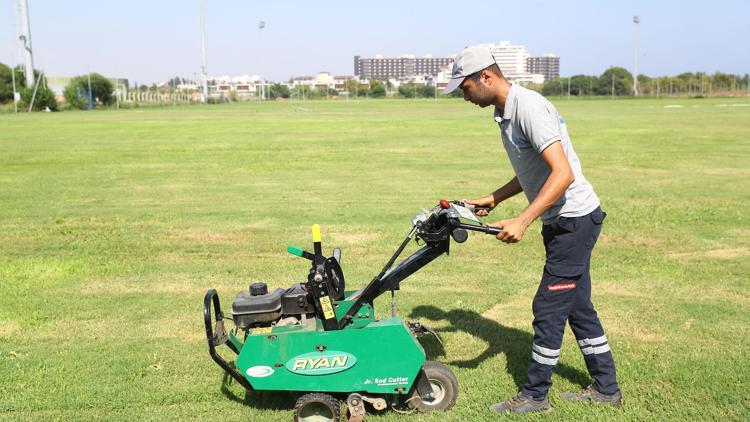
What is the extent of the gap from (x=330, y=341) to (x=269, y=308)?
1.42 ft

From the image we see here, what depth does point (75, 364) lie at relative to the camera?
5438 mm

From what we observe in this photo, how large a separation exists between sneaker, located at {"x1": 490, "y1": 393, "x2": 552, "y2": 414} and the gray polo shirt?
1148 millimetres

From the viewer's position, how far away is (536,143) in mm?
4125

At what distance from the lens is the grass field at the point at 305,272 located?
496 cm

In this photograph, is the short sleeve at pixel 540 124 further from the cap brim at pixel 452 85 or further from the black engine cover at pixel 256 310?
the black engine cover at pixel 256 310

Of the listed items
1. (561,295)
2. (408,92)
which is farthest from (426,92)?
(561,295)

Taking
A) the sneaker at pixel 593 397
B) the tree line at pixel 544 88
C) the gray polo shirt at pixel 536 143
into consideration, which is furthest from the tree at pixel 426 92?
the gray polo shirt at pixel 536 143

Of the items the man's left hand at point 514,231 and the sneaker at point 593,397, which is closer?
the man's left hand at point 514,231

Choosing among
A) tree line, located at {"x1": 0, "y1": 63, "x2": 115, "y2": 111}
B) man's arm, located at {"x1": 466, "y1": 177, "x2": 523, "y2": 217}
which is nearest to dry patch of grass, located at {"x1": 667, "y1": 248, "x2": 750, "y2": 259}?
man's arm, located at {"x1": 466, "y1": 177, "x2": 523, "y2": 217}

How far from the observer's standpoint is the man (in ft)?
13.5

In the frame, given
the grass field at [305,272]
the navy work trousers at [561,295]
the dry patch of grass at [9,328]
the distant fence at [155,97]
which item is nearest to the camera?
the navy work trousers at [561,295]

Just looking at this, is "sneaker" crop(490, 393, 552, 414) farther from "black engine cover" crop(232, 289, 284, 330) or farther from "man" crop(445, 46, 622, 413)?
→ "black engine cover" crop(232, 289, 284, 330)

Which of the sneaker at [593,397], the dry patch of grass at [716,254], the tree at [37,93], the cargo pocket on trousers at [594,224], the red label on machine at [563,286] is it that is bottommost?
the sneaker at [593,397]

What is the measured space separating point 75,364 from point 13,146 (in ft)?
72.1
